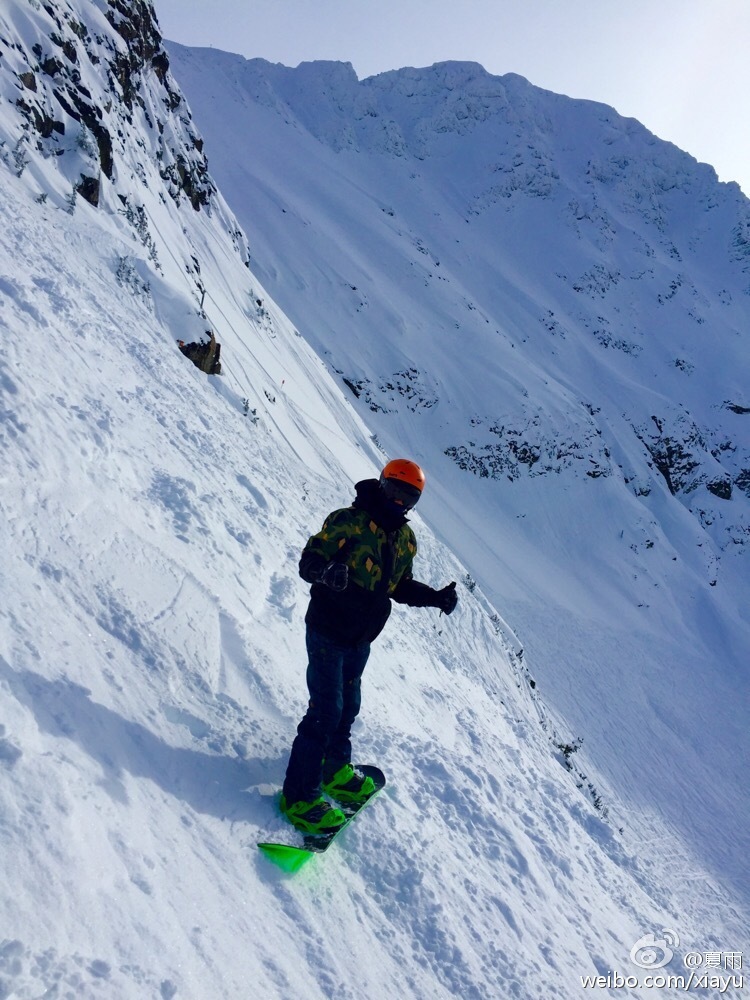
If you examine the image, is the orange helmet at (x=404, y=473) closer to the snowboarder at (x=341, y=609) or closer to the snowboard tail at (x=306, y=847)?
the snowboarder at (x=341, y=609)

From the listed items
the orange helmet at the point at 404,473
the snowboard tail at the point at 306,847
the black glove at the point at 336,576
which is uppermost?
the orange helmet at the point at 404,473

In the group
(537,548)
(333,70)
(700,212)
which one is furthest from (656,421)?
(333,70)

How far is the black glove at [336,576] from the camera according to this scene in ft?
10.8

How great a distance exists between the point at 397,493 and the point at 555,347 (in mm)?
43825

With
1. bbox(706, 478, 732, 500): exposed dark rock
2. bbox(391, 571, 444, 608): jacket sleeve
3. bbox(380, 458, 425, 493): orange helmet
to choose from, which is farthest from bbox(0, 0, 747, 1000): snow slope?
bbox(706, 478, 732, 500): exposed dark rock

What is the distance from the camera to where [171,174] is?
61.8 ft

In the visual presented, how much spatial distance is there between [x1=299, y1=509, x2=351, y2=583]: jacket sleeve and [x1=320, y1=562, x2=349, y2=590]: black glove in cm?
8

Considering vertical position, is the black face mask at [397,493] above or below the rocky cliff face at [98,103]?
below

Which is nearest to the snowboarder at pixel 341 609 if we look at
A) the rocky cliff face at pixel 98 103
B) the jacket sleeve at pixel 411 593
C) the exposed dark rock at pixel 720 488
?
the jacket sleeve at pixel 411 593

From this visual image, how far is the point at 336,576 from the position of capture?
3.30 meters

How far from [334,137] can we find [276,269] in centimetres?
3341

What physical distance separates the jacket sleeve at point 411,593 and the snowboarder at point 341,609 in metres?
0.15

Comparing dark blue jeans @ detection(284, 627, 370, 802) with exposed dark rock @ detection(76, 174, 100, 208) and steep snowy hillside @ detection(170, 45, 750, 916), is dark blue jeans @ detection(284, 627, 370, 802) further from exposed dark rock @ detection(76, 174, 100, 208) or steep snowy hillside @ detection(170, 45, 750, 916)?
steep snowy hillside @ detection(170, 45, 750, 916)

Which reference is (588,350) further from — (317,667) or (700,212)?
(317,667)
